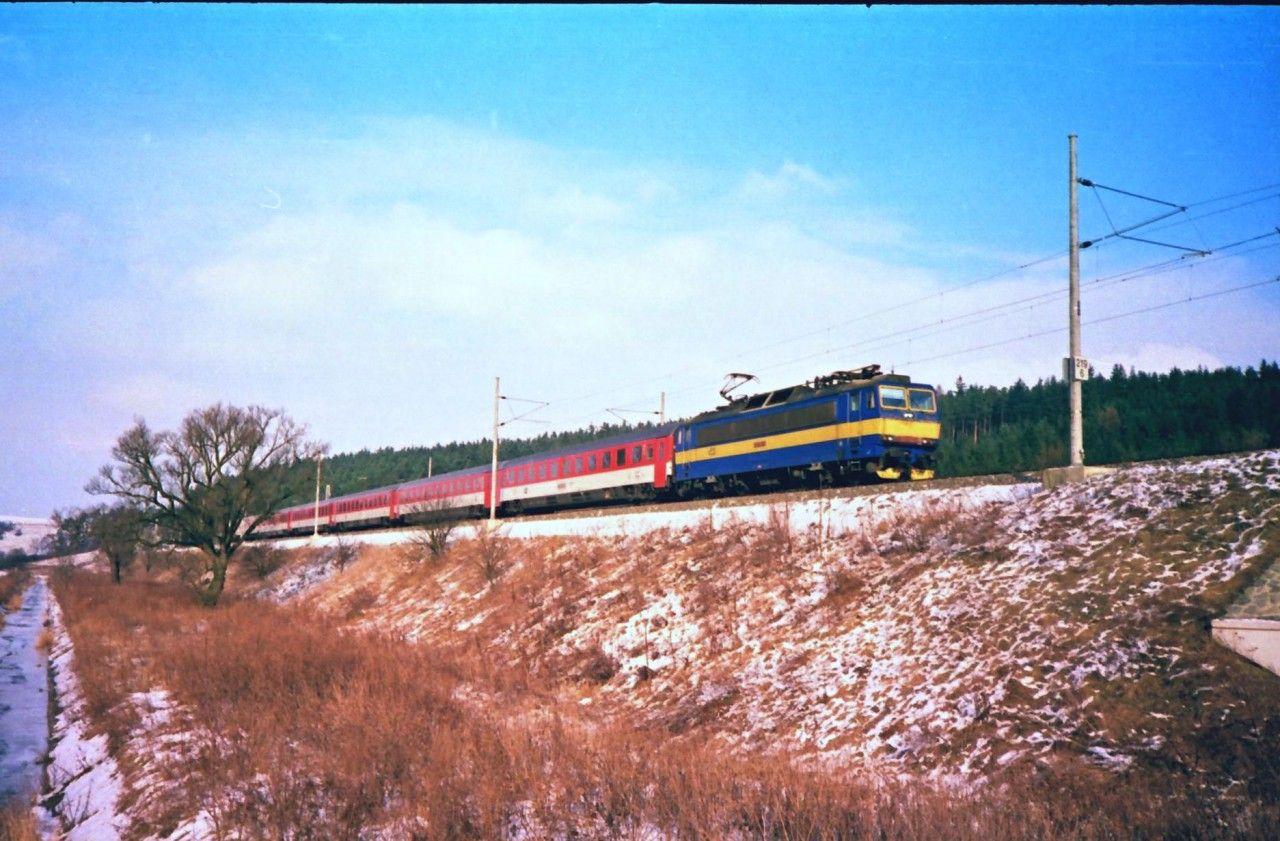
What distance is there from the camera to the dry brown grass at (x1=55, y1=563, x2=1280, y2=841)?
8.68 meters

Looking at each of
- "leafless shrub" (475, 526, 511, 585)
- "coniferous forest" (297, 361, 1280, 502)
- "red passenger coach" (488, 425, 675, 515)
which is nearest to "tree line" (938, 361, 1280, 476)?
"coniferous forest" (297, 361, 1280, 502)

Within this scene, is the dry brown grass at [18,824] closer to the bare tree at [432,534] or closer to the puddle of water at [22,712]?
the puddle of water at [22,712]

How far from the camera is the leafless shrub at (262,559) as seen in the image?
57791 millimetres

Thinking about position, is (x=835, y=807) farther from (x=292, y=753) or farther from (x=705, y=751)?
(x=292, y=753)

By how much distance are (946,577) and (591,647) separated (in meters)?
8.97

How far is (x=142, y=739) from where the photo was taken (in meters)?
15.2

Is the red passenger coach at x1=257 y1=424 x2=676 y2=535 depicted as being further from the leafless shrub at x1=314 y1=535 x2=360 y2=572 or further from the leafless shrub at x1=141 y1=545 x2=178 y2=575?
the leafless shrub at x1=141 y1=545 x2=178 y2=575

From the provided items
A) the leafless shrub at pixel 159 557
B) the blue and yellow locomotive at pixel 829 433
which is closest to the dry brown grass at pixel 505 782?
the blue and yellow locomotive at pixel 829 433

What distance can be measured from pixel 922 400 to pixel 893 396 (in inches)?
52.3

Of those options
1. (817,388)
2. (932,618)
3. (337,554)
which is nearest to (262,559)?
(337,554)

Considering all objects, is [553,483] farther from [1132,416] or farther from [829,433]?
[1132,416]

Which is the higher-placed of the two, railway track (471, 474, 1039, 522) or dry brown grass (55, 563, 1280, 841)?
railway track (471, 474, 1039, 522)

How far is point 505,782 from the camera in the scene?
10852 mm

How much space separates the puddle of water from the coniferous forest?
21712mm
